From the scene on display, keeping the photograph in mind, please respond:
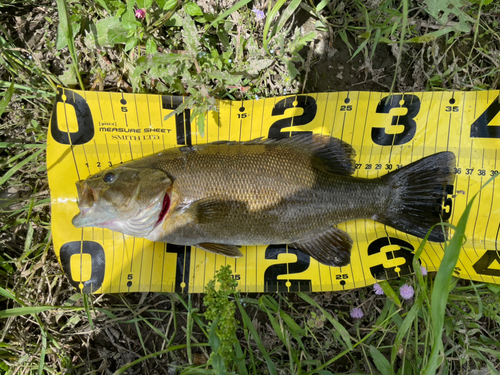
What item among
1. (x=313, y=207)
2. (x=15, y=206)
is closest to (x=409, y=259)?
(x=313, y=207)

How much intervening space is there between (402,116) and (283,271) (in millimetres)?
1780

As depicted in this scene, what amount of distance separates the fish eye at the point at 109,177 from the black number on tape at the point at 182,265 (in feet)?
2.53

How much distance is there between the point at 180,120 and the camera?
8.82ft

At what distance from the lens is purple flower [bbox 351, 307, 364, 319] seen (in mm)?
2590

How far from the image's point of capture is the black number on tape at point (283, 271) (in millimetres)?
2568

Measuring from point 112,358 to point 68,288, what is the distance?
0.75 meters

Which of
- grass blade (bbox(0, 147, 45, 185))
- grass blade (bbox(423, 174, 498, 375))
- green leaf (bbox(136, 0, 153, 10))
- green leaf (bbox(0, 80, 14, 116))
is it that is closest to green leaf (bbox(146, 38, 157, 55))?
green leaf (bbox(136, 0, 153, 10))

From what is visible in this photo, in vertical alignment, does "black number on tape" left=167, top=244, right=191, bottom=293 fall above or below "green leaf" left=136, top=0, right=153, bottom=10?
below

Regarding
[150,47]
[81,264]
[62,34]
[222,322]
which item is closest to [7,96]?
[62,34]

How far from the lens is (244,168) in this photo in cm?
238

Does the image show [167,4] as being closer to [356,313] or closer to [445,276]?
[445,276]

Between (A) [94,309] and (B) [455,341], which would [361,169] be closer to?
(B) [455,341]

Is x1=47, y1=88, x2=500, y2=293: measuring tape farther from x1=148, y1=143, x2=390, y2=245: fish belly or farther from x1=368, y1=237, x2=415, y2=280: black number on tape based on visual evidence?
x1=148, y1=143, x2=390, y2=245: fish belly

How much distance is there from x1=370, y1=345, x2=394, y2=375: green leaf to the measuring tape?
0.52 metres
